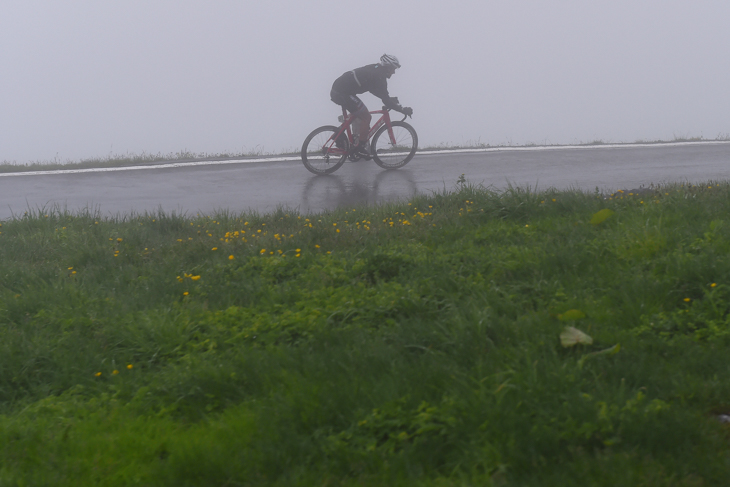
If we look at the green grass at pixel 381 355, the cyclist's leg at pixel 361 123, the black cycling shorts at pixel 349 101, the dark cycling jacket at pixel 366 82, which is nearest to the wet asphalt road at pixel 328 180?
the cyclist's leg at pixel 361 123

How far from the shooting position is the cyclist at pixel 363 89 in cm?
1056

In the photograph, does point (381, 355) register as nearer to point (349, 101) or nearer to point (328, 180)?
point (328, 180)

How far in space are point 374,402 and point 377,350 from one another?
1.69ft

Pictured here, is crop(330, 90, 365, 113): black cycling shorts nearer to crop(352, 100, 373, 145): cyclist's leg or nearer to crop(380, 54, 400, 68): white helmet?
crop(352, 100, 373, 145): cyclist's leg

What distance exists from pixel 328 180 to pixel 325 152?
83cm

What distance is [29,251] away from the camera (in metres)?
5.66

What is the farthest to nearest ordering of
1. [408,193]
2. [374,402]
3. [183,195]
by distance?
[183,195] → [408,193] → [374,402]

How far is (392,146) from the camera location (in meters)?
11.2

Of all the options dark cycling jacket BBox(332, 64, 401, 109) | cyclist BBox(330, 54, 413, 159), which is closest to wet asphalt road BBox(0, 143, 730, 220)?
cyclist BBox(330, 54, 413, 159)

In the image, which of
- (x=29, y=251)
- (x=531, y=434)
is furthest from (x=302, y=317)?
(x=29, y=251)

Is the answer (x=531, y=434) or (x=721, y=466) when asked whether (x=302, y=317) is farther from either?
(x=721, y=466)

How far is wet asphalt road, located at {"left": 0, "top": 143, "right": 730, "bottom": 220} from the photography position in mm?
8555

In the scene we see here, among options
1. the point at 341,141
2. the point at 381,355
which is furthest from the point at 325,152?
the point at 381,355

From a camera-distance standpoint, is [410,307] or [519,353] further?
[410,307]
